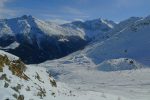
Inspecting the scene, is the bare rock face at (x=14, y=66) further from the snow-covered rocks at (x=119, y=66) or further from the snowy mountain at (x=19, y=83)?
the snow-covered rocks at (x=119, y=66)

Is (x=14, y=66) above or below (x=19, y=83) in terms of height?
above

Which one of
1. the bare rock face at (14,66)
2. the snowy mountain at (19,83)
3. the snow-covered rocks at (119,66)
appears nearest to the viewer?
the snowy mountain at (19,83)

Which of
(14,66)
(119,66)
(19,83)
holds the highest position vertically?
(119,66)

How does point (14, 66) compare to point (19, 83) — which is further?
point (14, 66)

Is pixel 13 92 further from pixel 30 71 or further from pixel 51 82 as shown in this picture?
pixel 51 82

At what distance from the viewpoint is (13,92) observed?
863 inches

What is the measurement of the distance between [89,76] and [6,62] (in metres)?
134

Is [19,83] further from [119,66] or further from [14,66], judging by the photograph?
[119,66]

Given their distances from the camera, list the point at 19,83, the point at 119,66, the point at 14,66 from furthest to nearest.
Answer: the point at 119,66 < the point at 14,66 < the point at 19,83

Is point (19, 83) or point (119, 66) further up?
point (119, 66)

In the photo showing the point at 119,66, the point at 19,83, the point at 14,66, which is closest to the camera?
the point at 19,83

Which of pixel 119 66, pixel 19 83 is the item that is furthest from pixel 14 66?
pixel 119 66

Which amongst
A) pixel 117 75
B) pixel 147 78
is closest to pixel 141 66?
pixel 117 75

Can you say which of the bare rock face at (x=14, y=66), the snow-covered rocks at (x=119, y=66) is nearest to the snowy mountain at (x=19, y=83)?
the bare rock face at (x=14, y=66)
